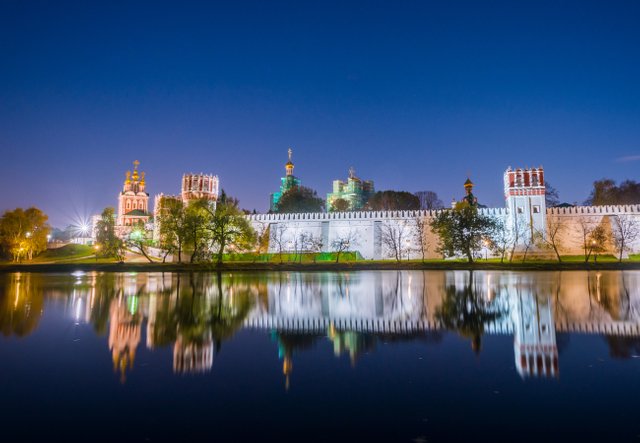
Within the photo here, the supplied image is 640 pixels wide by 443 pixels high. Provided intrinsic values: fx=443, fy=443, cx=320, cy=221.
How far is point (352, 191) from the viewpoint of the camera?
368 feet

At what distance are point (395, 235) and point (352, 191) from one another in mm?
62494

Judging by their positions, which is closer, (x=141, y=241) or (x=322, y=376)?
(x=322, y=376)

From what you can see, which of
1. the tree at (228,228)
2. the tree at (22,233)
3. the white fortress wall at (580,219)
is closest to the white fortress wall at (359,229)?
the white fortress wall at (580,219)

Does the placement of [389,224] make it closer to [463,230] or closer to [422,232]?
[422,232]

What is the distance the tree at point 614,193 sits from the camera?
6050 centimetres

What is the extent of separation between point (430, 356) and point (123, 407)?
3.83 m

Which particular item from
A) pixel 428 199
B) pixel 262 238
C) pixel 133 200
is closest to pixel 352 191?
pixel 428 199

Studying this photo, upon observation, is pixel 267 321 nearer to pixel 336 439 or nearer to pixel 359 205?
pixel 336 439

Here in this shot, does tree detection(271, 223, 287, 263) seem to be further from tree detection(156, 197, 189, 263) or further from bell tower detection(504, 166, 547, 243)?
bell tower detection(504, 166, 547, 243)

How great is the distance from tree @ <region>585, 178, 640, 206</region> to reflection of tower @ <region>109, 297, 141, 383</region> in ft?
219

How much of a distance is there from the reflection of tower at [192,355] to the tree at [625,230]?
48588mm

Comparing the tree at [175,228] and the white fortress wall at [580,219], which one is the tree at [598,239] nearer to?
the white fortress wall at [580,219]

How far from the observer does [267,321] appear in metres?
9.10

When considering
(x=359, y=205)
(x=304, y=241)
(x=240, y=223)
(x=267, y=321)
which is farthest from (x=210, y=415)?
(x=359, y=205)
